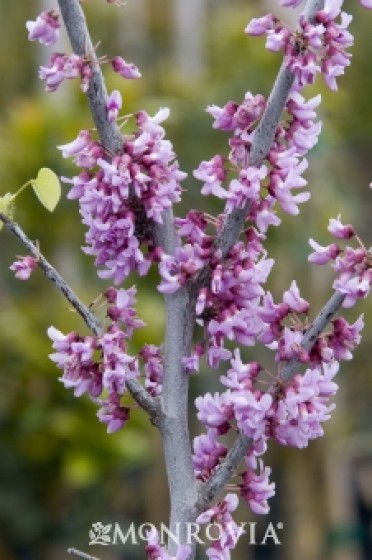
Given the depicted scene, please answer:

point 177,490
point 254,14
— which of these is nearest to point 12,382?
point 254,14

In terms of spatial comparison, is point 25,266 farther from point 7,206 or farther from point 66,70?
point 66,70

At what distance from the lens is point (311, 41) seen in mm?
941

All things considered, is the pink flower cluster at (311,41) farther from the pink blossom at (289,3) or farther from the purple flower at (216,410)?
the purple flower at (216,410)

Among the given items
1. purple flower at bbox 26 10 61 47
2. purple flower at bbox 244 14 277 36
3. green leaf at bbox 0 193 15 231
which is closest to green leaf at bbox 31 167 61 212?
green leaf at bbox 0 193 15 231

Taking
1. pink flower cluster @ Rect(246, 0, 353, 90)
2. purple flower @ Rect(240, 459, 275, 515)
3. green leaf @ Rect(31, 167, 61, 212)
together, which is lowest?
purple flower @ Rect(240, 459, 275, 515)

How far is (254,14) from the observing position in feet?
18.3

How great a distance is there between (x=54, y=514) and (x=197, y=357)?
386 centimetres

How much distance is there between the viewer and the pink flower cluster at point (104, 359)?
0.97m

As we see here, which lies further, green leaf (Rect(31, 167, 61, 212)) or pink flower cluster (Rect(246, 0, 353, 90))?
green leaf (Rect(31, 167, 61, 212))

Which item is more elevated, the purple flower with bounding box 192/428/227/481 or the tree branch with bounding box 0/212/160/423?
the tree branch with bounding box 0/212/160/423

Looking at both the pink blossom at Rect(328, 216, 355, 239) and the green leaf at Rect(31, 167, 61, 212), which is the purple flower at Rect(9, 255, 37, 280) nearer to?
the green leaf at Rect(31, 167, 61, 212)

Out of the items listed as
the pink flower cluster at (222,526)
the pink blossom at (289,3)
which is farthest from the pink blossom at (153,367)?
the pink blossom at (289,3)

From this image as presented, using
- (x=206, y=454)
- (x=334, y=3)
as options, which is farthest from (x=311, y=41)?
(x=206, y=454)

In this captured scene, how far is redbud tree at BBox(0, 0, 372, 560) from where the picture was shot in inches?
37.5
